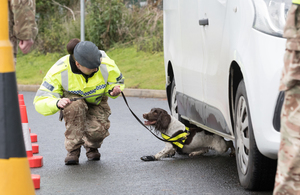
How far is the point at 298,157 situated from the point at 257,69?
95cm

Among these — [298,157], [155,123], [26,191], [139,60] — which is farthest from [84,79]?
[139,60]

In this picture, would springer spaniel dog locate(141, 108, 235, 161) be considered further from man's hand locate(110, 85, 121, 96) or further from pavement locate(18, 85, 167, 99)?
pavement locate(18, 85, 167, 99)

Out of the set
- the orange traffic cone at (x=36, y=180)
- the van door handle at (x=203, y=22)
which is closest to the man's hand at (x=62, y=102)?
the orange traffic cone at (x=36, y=180)

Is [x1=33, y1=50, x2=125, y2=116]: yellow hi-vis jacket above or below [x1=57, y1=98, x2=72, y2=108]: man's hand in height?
above

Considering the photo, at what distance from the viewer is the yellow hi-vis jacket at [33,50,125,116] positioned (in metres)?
4.70

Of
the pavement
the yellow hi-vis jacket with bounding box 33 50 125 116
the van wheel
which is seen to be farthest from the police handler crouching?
the pavement

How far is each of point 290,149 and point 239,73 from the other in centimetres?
150

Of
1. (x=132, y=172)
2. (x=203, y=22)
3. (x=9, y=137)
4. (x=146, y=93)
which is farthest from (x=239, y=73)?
(x=146, y=93)

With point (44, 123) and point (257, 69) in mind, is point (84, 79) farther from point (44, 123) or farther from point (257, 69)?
point (44, 123)

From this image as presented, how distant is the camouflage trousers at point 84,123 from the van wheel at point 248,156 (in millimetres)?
1693

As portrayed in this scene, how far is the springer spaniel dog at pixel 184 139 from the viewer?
5.38 meters

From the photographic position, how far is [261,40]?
3104 millimetres

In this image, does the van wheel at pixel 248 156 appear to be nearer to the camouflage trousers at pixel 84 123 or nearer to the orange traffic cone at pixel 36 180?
the orange traffic cone at pixel 36 180

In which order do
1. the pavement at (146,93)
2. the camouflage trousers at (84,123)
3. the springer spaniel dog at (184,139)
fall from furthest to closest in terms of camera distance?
the pavement at (146,93), the springer spaniel dog at (184,139), the camouflage trousers at (84,123)
